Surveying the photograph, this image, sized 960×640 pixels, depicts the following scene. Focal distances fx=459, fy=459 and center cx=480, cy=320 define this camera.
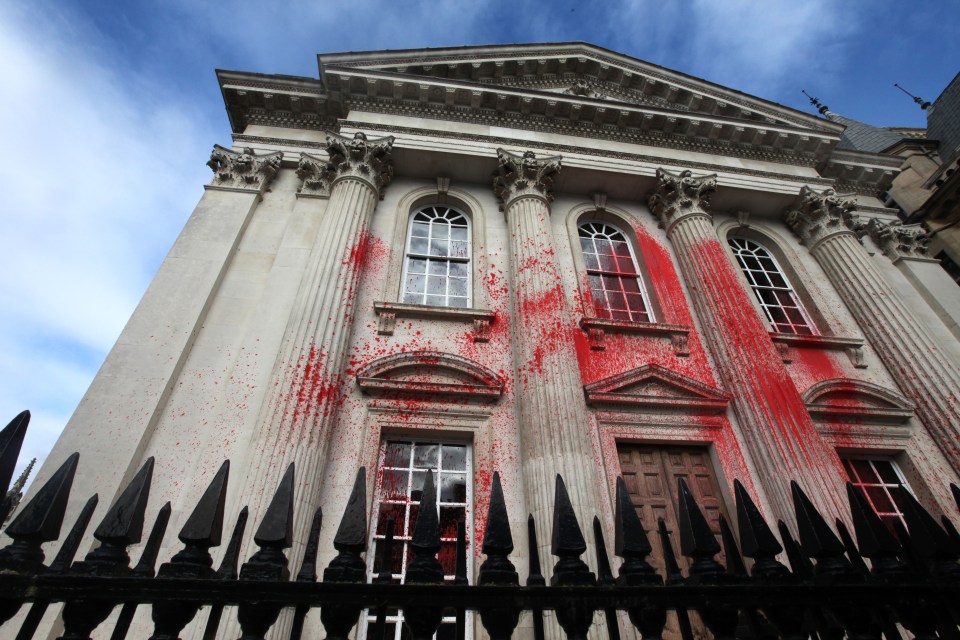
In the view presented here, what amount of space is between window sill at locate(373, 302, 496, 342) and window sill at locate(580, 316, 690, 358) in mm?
1686

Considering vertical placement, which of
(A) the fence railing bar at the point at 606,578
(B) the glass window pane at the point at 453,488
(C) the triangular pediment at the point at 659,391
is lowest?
(A) the fence railing bar at the point at 606,578

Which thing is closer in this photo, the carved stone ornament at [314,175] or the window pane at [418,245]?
the window pane at [418,245]

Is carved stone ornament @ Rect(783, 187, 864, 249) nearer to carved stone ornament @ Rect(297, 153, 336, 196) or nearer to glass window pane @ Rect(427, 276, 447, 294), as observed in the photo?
glass window pane @ Rect(427, 276, 447, 294)

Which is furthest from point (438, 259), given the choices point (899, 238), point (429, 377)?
point (899, 238)

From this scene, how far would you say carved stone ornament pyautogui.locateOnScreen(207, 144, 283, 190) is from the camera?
364 inches

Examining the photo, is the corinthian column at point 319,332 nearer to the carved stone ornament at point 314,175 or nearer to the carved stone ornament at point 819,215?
the carved stone ornament at point 314,175

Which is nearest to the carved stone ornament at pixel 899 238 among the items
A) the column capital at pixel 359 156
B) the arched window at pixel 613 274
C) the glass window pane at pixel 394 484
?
the arched window at pixel 613 274

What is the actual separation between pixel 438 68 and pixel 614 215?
18.0ft

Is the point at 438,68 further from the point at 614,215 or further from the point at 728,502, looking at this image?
the point at 728,502

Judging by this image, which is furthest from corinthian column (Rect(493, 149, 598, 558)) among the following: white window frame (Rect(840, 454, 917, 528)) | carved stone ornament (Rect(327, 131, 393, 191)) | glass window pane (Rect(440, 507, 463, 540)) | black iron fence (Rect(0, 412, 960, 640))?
white window frame (Rect(840, 454, 917, 528))

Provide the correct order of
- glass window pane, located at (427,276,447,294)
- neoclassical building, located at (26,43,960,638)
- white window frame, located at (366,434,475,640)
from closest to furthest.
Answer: white window frame, located at (366,434,475,640)
neoclassical building, located at (26,43,960,638)
glass window pane, located at (427,276,447,294)

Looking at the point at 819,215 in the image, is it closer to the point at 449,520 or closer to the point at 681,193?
the point at 681,193

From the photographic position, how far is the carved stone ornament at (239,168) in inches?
364

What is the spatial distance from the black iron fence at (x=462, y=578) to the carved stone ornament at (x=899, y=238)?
1259 centimetres
